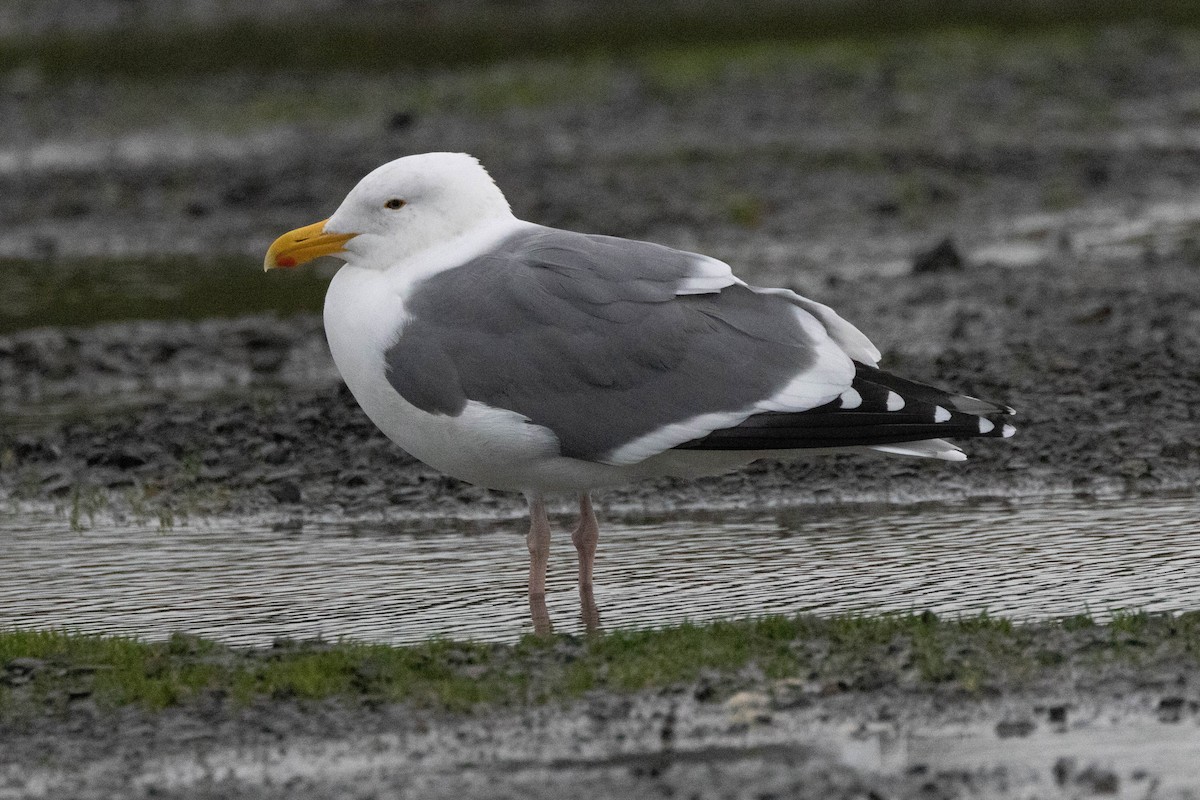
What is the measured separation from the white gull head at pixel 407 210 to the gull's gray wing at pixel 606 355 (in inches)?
11.9

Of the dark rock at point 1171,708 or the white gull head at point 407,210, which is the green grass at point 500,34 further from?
the dark rock at point 1171,708

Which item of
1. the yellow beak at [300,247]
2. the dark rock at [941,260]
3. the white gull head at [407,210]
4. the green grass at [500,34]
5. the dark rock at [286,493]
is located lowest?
the dark rock at [286,493]

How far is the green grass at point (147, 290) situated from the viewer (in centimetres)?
1435

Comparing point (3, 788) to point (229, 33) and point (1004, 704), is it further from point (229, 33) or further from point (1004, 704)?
point (229, 33)

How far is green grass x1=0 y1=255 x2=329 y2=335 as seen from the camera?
14352 millimetres

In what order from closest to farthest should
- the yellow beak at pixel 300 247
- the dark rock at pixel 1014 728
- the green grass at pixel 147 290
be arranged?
the dark rock at pixel 1014 728, the yellow beak at pixel 300 247, the green grass at pixel 147 290

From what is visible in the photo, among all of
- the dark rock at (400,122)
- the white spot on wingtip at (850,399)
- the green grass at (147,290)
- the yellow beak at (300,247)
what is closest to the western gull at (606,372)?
the white spot on wingtip at (850,399)

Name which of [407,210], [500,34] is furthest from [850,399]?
[500,34]

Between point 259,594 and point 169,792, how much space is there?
2453mm

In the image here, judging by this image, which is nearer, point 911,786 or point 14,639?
point 911,786

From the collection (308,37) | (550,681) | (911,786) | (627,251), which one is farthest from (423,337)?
(308,37)

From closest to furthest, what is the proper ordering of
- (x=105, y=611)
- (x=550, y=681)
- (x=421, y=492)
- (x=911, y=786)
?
(x=911, y=786) → (x=550, y=681) → (x=105, y=611) → (x=421, y=492)

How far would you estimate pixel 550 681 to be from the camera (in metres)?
5.92

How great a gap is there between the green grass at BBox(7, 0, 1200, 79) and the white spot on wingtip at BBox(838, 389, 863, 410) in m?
22.3
